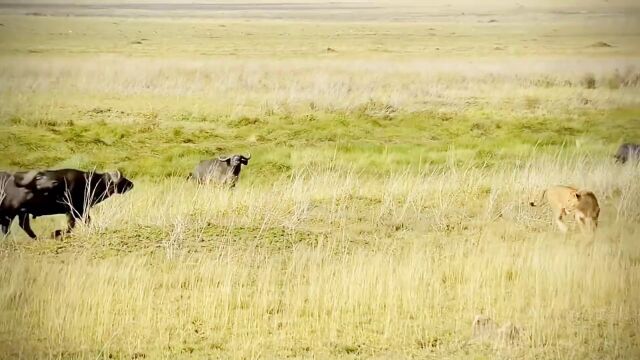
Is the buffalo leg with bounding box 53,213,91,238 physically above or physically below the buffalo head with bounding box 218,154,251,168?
below

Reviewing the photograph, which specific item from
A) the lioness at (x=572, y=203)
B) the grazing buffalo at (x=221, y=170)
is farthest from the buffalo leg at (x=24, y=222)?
the lioness at (x=572, y=203)

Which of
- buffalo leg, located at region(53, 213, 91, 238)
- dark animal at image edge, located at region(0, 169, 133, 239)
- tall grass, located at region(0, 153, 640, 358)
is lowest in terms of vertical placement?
tall grass, located at region(0, 153, 640, 358)

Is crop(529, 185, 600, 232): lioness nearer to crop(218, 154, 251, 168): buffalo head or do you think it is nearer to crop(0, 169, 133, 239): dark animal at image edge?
crop(218, 154, 251, 168): buffalo head

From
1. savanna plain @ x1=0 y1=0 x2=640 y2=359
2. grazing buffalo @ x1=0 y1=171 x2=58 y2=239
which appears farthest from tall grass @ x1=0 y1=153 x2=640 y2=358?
grazing buffalo @ x1=0 y1=171 x2=58 y2=239

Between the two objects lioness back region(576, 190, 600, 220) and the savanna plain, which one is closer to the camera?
the savanna plain

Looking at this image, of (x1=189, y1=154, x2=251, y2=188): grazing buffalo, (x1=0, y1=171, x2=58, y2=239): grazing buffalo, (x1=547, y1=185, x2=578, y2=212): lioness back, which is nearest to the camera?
(x1=0, y1=171, x2=58, y2=239): grazing buffalo

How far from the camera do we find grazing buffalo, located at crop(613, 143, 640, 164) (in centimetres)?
399

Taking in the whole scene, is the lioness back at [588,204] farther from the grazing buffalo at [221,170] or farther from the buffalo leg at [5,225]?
the buffalo leg at [5,225]

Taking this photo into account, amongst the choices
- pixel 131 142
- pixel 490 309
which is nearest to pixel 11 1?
pixel 131 142

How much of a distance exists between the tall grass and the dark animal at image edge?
0.20ft

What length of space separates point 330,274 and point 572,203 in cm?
106

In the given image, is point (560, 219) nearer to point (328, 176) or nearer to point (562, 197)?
point (562, 197)

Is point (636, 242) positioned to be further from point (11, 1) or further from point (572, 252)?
point (11, 1)

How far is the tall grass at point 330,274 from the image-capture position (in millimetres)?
3539
